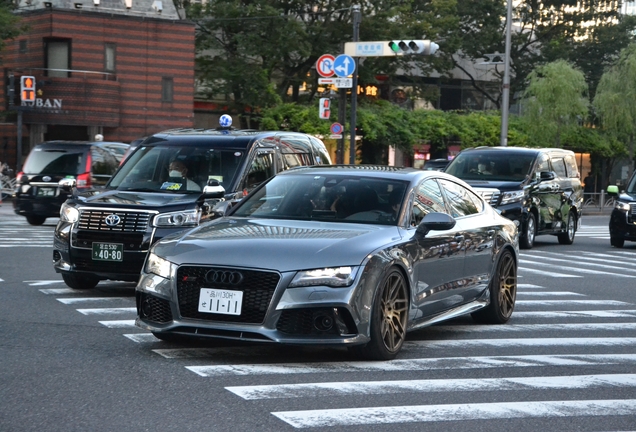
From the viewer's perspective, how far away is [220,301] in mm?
7902

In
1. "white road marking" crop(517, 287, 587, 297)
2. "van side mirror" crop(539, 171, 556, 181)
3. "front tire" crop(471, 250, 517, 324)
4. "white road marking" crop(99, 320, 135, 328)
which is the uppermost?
"van side mirror" crop(539, 171, 556, 181)

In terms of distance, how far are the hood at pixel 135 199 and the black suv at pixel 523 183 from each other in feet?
33.0

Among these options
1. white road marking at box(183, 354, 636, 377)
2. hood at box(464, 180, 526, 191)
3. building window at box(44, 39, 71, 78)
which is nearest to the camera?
white road marking at box(183, 354, 636, 377)

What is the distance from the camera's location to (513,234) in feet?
37.0

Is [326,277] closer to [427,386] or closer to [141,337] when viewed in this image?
[427,386]

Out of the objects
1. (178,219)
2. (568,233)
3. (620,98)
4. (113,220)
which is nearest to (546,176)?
(568,233)

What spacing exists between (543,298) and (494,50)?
50413mm

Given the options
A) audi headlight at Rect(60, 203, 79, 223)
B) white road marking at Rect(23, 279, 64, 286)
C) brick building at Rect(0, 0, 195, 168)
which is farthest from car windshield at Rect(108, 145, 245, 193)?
brick building at Rect(0, 0, 195, 168)

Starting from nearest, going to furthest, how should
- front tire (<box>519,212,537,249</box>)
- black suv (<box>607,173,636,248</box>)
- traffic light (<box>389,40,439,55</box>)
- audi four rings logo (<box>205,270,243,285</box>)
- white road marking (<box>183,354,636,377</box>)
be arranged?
white road marking (<box>183,354,636,377</box>)
audi four rings logo (<box>205,270,243,285</box>)
front tire (<box>519,212,537,249</box>)
black suv (<box>607,173,636,248</box>)
traffic light (<box>389,40,439,55</box>)

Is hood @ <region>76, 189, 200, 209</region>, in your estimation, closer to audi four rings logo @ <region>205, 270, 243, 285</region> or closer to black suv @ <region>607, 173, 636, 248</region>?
audi four rings logo @ <region>205, 270, 243, 285</region>

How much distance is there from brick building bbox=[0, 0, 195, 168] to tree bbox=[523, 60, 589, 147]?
17030 mm

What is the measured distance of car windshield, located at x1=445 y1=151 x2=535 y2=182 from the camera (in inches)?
872

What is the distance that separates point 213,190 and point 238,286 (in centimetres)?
425

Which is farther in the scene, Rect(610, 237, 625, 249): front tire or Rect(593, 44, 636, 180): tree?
Rect(593, 44, 636, 180): tree
